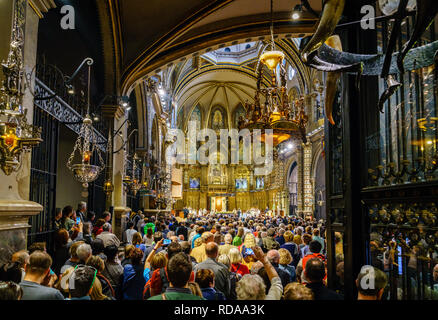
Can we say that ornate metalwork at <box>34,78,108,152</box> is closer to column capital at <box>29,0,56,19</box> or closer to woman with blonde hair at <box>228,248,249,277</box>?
column capital at <box>29,0,56,19</box>

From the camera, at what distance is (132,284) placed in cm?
373

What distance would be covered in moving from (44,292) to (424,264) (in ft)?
9.13

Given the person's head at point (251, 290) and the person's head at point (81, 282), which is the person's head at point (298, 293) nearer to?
the person's head at point (251, 290)

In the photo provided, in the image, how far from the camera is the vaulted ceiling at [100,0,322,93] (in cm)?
912

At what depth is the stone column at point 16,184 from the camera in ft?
11.9

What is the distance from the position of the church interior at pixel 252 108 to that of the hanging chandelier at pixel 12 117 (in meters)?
0.01

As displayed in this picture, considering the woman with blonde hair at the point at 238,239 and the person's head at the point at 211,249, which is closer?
the person's head at the point at 211,249

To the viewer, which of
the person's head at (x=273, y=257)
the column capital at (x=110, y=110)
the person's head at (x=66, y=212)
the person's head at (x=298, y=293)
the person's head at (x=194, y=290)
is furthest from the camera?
the column capital at (x=110, y=110)
